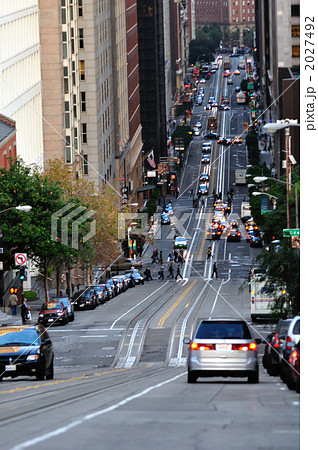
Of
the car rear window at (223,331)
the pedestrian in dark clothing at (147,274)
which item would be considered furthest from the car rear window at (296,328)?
the pedestrian in dark clothing at (147,274)

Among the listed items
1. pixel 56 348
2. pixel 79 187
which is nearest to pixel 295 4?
pixel 79 187

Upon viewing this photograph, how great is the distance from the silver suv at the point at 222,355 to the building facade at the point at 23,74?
179ft

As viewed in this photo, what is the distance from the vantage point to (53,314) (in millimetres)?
61719

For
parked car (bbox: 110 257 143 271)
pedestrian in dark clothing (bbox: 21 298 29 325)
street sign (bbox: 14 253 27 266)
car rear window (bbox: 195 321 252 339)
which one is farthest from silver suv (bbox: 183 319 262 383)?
parked car (bbox: 110 257 143 271)

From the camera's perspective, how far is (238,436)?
16.0 metres

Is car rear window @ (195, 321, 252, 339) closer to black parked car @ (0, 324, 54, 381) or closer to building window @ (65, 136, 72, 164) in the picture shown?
black parked car @ (0, 324, 54, 381)

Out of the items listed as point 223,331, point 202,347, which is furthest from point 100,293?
point 202,347

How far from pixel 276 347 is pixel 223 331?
3.11 metres

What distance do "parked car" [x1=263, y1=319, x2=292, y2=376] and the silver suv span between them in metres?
0.95

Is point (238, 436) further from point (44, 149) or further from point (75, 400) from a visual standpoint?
point (44, 149)

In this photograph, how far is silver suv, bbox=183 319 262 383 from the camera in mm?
28188

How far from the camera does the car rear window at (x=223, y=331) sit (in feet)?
93.7

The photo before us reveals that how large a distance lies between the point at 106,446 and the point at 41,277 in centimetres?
7093

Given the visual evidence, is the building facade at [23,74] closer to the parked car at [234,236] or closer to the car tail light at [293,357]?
the parked car at [234,236]
